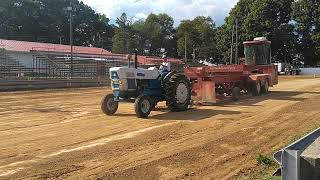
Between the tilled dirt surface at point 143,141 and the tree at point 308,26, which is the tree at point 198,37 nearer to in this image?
the tree at point 308,26

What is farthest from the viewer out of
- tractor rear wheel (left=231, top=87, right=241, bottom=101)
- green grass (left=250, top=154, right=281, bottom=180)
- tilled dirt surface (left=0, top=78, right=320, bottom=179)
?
tractor rear wheel (left=231, top=87, right=241, bottom=101)

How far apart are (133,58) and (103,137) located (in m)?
4.48

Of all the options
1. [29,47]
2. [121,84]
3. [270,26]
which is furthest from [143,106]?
[270,26]

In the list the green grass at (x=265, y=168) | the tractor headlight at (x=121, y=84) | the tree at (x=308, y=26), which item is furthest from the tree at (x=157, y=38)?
the green grass at (x=265, y=168)

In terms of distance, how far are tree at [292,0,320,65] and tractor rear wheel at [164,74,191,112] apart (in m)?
63.6

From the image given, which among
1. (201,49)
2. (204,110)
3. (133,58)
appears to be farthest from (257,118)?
(201,49)

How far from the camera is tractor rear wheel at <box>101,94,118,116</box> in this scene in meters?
14.1

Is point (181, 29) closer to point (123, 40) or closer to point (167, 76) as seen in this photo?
point (123, 40)

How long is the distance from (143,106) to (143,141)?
3774mm

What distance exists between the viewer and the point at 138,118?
1326 cm

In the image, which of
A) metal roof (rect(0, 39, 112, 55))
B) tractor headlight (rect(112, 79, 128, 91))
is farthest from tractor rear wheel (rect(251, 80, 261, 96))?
metal roof (rect(0, 39, 112, 55))

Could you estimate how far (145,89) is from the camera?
47.4 ft

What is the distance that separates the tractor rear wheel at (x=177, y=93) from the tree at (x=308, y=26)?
2506 inches

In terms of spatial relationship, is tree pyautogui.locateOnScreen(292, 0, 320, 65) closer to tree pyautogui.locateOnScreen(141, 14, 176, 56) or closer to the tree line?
the tree line
